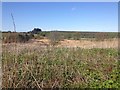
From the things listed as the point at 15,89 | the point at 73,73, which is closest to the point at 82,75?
the point at 73,73

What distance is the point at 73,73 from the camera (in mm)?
4133

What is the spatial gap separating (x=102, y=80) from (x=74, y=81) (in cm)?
60

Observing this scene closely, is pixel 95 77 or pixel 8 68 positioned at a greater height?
pixel 8 68

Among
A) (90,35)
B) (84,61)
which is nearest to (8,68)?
(84,61)

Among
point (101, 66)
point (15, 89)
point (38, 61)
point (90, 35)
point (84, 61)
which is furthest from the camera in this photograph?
point (90, 35)

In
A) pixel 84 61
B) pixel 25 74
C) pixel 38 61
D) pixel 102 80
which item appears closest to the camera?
pixel 25 74

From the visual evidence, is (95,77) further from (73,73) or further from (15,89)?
(15,89)

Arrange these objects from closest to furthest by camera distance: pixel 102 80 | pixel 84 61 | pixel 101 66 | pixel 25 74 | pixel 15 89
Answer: pixel 15 89, pixel 25 74, pixel 102 80, pixel 101 66, pixel 84 61

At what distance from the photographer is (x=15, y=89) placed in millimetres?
3432

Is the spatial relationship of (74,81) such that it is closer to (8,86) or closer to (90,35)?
(8,86)

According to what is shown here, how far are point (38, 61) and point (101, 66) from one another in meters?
1.43

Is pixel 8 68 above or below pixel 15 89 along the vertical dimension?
above

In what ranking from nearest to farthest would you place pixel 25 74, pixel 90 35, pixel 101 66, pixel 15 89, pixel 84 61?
pixel 15 89, pixel 25 74, pixel 101 66, pixel 84 61, pixel 90 35

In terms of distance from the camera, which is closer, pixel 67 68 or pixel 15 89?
pixel 15 89
